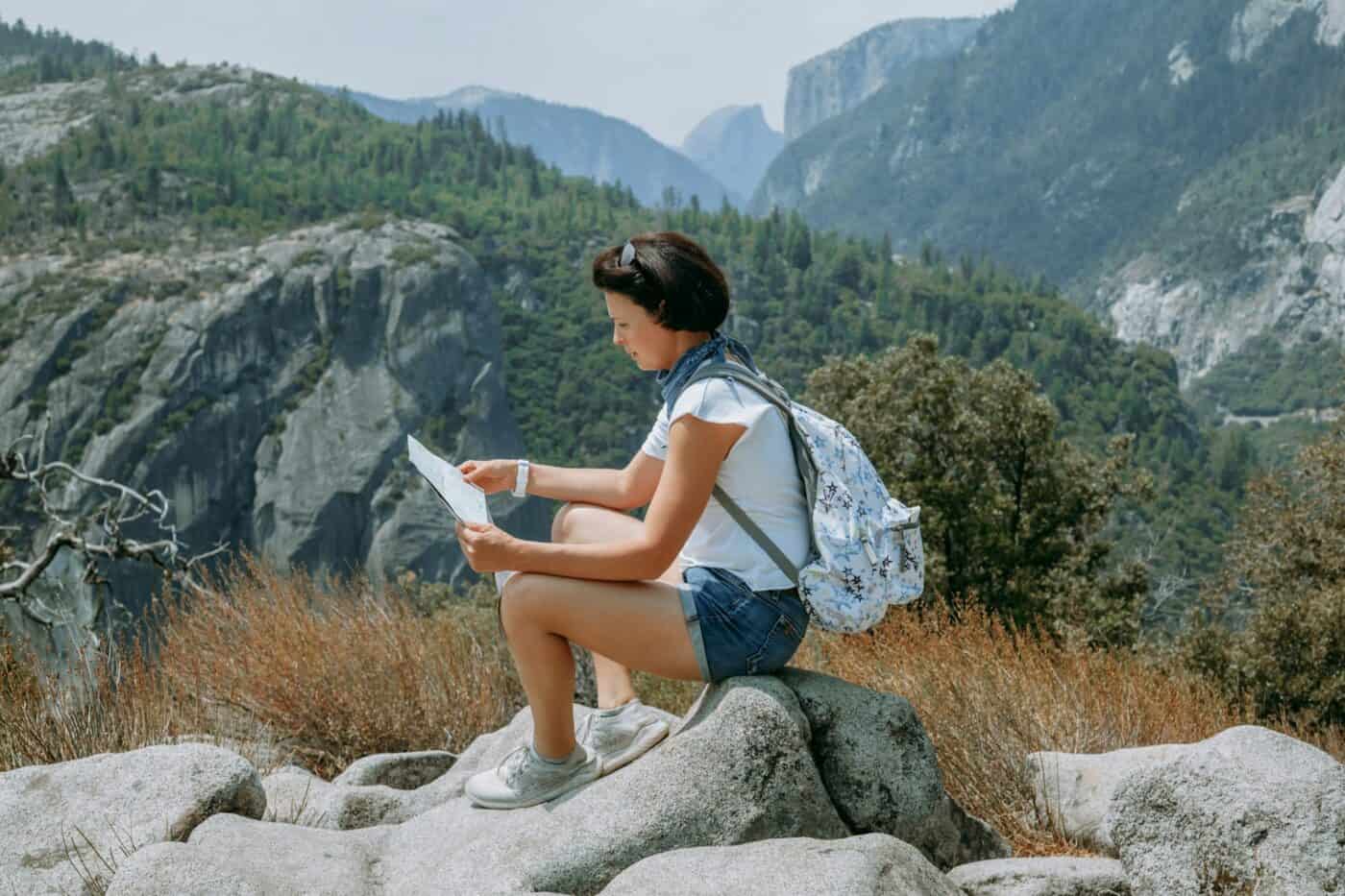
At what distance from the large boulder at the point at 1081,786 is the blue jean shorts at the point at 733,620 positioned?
1.20 metres

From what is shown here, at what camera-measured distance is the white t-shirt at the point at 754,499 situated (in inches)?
129

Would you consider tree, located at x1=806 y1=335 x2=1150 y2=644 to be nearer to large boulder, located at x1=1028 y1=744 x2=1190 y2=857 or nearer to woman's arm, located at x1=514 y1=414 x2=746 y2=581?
large boulder, located at x1=1028 y1=744 x2=1190 y2=857

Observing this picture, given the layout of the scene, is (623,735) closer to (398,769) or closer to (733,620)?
(733,620)

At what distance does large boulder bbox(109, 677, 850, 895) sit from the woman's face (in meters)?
0.97

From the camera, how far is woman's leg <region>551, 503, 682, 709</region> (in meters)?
3.58

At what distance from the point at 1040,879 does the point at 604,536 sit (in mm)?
1580

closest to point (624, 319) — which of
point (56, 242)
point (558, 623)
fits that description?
point (558, 623)

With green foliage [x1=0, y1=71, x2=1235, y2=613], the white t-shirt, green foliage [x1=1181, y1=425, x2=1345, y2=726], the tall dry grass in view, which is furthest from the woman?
green foliage [x1=0, y1=71, x2=1235, y2=613]

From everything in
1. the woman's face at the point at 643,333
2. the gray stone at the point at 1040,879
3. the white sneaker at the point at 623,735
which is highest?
the woman's face at the point at 643,333

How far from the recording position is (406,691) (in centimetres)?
537

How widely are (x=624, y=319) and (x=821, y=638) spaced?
2.77m

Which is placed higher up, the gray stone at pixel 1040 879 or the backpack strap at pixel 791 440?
the backpack strap at pixel 791 440

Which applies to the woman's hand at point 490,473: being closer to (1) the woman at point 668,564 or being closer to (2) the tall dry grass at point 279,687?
(1) the woman at point 668,564

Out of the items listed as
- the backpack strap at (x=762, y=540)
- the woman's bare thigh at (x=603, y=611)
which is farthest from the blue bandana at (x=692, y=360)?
the woman's bare thigh at (x=603, y=611)
